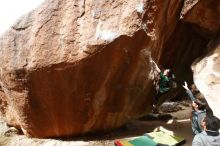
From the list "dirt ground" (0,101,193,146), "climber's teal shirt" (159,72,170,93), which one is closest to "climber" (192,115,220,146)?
"dirt ground" (0,101,193,146)

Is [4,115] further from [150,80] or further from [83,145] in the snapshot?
[150,80]

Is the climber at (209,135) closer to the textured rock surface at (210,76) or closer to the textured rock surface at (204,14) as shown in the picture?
the textured rock surface at (210,76)

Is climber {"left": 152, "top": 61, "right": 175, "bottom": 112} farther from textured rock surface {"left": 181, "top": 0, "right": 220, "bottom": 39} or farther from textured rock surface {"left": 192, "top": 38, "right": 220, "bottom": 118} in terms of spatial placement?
textured rock surface {"left": 181, "top": 0, "right": 220, "bottom": 39}

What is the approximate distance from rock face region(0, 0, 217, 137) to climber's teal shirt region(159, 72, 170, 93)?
1.20ft

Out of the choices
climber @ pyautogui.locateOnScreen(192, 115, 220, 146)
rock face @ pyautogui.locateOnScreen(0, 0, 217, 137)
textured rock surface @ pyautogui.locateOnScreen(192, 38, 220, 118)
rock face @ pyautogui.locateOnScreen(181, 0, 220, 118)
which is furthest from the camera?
rock face @ pyautogui.locateOnScreen(0, 0, 217, 137)

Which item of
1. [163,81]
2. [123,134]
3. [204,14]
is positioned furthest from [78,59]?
[204,14]

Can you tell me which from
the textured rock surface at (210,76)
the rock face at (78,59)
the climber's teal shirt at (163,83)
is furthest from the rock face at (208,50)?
the climber's teal shirt at (163,83)

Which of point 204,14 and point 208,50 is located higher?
point 204,14

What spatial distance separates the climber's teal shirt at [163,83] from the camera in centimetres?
934

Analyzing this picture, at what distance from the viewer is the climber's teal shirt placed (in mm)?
9336

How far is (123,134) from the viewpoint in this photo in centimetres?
973

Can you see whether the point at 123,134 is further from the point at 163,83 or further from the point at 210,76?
the point at 210,76

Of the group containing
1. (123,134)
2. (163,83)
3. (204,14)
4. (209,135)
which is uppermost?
(204,14)

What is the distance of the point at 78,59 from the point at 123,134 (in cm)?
292
